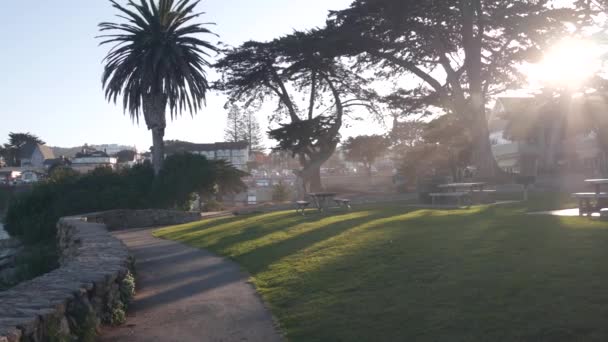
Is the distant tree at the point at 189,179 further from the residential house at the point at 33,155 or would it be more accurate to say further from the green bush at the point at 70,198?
the residential house at the point at 33,155

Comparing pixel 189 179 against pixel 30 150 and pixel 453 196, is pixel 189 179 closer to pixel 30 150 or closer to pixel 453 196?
pixel 453 196

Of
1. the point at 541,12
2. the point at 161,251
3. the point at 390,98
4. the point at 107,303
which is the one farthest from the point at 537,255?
the point at 390,98

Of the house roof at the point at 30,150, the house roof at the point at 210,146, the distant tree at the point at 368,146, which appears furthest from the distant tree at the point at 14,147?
the distant tree at the point at 368,146

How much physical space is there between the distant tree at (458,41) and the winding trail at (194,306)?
813 inches

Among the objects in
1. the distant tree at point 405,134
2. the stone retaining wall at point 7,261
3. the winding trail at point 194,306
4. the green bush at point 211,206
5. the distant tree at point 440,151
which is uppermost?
the distant tree at point 405,134

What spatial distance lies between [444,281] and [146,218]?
2158cm

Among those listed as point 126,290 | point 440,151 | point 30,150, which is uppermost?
point 30,150

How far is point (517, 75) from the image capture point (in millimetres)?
32281

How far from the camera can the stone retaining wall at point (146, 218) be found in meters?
26.7

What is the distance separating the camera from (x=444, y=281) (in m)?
7.89

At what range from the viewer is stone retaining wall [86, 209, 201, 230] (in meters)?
26.7

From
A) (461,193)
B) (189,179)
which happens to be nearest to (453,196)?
(461,193)

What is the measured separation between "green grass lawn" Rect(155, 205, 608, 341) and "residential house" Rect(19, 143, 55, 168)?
113066 mm

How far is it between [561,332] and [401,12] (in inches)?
1021
